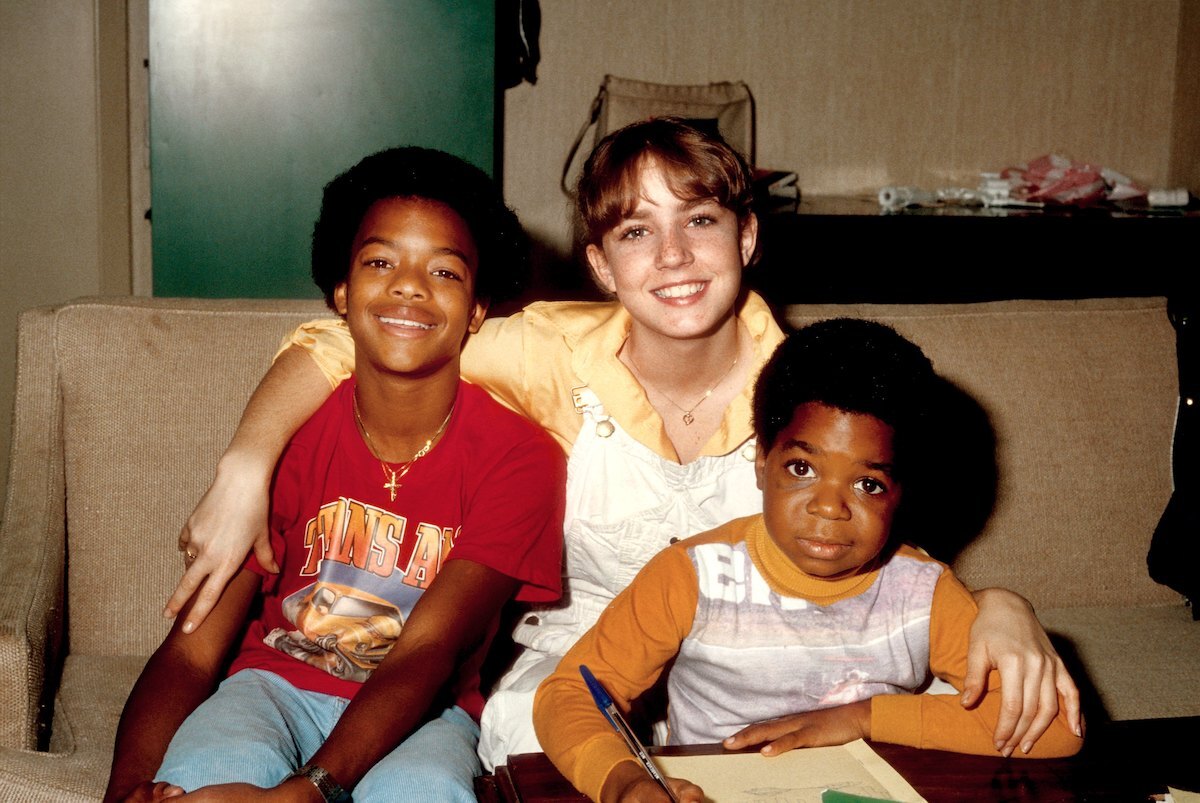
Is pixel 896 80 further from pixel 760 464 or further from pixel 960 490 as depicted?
pixel 760 464

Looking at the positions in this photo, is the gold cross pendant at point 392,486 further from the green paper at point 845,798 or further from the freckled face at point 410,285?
the green paper at point 845,798

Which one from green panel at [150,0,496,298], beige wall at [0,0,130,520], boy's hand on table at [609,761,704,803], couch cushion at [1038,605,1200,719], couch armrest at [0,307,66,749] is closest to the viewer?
boy's hand on table at [609,761,704,803]

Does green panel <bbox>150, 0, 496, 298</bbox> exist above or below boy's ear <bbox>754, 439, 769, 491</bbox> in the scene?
above

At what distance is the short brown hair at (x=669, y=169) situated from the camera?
151 cm

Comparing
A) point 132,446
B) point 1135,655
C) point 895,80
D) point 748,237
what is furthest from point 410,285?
point 895,80

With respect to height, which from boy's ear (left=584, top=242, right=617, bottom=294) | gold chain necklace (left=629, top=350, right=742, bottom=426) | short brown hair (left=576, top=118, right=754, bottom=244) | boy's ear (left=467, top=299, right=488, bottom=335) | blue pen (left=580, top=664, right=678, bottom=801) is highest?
short brown hair (left=576, top=118, right=754, bottom=244)

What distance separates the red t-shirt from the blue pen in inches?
13.1

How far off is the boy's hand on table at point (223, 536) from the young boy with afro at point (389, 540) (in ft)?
0.07

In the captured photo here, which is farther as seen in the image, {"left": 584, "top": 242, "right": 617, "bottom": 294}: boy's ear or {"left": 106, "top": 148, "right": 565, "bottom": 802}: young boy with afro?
{"left": 584, "top": 242, "right": 617, "bottom": 294}: boy's ear

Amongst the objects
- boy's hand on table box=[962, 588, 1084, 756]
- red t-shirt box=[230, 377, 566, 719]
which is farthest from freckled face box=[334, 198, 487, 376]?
boy's hand on table box=[962, 588, 1084, 756]

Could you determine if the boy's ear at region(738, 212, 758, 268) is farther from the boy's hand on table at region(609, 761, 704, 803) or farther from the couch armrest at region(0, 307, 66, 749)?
the couch armrest at region(0, 307, 66, 749)

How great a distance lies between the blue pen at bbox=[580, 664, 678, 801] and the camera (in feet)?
3.00

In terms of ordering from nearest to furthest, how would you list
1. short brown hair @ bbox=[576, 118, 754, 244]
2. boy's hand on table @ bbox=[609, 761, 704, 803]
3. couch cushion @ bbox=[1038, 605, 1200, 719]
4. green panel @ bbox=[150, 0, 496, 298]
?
boy's hand on table @ bbox=[609, 761, 704, 803] < short brown hair @ bbox=[576, 118, 754, 244] < couch cushion @ bbox=[1038, 605, 1200, 719] < green panel @ bbox=[150, 0, 496, 298]

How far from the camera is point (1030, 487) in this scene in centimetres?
196
